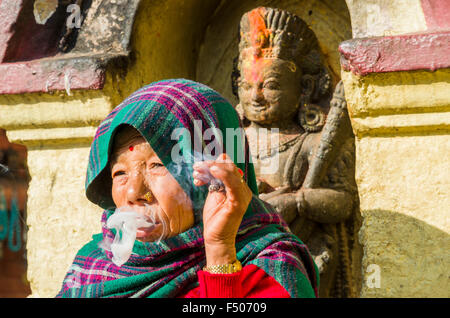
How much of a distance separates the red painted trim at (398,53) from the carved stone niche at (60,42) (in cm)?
98

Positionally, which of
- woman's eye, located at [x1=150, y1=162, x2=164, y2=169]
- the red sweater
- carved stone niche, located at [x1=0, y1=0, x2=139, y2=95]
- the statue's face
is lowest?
the red sweater

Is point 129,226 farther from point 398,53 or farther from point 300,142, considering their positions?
point 300,142

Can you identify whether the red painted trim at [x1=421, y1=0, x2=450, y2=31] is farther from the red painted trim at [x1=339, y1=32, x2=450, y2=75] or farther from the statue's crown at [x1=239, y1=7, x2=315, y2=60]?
the statue's crown at [x1=239, y1=7, x2=315, y2=60]

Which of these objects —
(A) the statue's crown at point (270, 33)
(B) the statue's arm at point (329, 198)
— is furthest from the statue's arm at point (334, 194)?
(A) the statue's crown at point (270, 33)

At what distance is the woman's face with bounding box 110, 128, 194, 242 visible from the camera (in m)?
2.16

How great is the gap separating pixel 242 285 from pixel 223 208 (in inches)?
8.6

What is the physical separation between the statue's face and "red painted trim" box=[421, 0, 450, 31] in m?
0.84

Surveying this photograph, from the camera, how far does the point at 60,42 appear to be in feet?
10.8

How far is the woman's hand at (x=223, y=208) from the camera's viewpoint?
6.36ft

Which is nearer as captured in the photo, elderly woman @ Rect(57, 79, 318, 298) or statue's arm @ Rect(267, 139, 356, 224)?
elderly woman @ Rect(57, 79, 318, 298)

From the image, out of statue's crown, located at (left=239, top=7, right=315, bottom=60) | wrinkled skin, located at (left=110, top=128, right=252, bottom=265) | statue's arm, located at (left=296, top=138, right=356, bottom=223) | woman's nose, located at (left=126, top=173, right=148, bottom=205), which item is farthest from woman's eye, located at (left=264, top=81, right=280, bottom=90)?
woman's nose, located at (left=126, top=173, right=148, bottom=205)

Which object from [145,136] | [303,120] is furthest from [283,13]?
[145,136]

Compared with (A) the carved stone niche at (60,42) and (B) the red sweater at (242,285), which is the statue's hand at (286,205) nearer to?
(A) the carved stone niche at (60,42)

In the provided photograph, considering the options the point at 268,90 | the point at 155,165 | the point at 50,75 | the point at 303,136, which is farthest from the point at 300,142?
the point at 155,165
